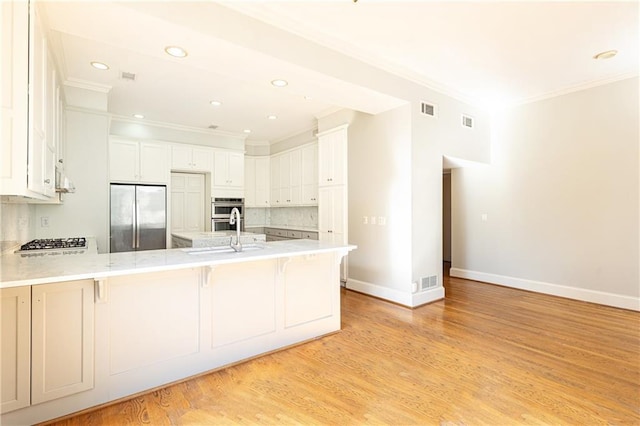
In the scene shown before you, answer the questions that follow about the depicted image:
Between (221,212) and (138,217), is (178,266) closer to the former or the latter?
(138,217)

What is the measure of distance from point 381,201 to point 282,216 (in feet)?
10.6

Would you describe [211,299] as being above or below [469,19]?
below

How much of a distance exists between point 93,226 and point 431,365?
4.04 meters

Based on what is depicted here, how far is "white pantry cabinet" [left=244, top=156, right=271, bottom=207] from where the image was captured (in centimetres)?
708

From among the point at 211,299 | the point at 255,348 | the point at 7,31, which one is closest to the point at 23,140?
the point at 7,31

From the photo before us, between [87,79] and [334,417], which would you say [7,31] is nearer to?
[87,79]

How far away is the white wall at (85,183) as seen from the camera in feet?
12.5

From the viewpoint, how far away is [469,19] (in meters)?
2.77

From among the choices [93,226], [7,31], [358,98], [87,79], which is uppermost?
[87,79]

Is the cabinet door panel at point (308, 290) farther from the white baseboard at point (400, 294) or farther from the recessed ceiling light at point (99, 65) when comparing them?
the recessed ceiling light at point (99, 65)

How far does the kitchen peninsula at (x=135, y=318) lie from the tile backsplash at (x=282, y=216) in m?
3.37

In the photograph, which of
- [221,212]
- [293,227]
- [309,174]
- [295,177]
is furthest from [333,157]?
[221,212]

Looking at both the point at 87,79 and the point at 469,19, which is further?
the point at 87,79

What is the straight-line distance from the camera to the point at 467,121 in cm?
479
